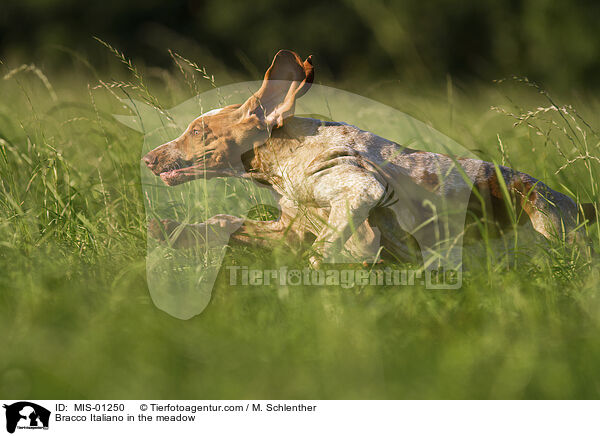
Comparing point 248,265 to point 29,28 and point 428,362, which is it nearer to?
point 428,362

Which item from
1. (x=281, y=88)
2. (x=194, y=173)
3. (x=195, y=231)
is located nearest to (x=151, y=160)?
(x=194, y=173)

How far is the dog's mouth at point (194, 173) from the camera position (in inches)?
99.5

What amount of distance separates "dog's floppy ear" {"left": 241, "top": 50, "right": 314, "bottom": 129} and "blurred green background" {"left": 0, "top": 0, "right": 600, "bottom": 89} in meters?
11.3

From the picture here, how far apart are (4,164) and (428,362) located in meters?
2.29

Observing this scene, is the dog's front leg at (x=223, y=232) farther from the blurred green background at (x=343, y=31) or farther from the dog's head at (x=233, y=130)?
the blurred green background at (x=343, y=31)

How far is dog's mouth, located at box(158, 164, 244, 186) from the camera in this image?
253cm

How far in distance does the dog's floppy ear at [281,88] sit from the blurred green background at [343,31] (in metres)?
11.3
